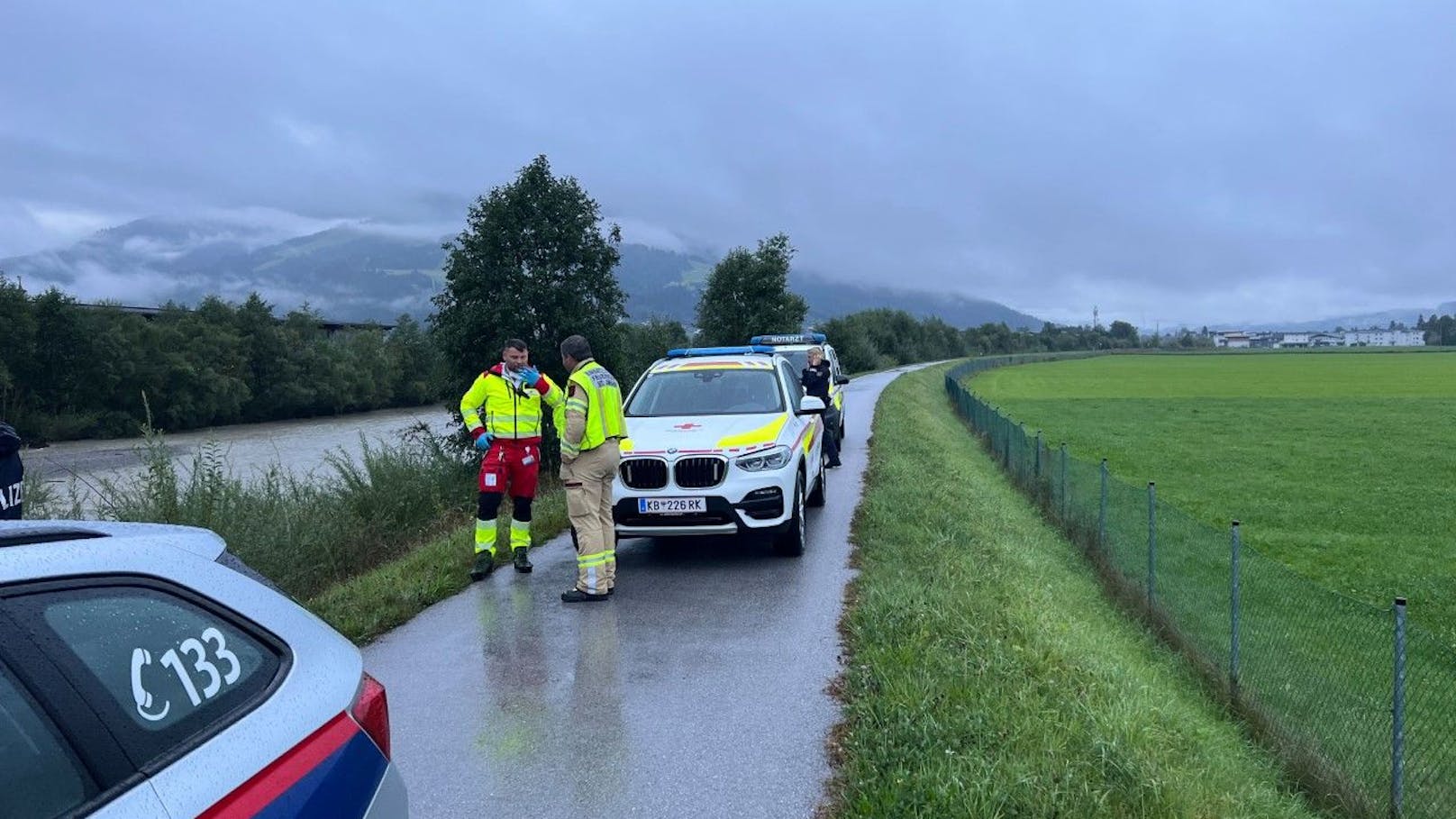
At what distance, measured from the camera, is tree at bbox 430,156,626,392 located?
1692 centimetres

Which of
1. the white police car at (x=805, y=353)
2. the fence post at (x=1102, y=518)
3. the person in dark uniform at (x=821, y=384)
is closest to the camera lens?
the fence post at (x=1102, y=518)

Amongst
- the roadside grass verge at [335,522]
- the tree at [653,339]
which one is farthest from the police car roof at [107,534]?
the tree at [653,339]

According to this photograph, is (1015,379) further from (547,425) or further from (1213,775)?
(1213,775)

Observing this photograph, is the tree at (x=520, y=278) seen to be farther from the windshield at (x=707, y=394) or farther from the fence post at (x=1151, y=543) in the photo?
the fence post at (x=1151, y=543)

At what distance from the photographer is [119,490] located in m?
9.50

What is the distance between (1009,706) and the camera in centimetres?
486

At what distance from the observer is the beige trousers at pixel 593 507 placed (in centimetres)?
739

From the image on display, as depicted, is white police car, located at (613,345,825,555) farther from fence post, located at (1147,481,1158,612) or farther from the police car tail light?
the police car tail light

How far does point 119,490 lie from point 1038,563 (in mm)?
8777

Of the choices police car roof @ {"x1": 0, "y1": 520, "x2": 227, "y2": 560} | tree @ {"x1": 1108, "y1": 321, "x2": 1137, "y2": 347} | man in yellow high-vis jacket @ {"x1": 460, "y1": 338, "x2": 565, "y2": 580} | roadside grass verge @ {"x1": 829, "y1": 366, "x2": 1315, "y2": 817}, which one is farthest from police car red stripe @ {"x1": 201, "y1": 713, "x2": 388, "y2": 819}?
Answer: tree @ {"x1": 1108, "y1": 321, "x2": 1137, "y2": 347}

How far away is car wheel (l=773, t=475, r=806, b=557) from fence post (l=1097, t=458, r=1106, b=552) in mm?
3603

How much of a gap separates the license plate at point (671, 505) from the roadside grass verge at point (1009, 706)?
143 cm

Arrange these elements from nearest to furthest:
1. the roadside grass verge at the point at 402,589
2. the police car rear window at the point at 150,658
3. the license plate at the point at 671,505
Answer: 1. the police car rear window at the point at 150,658
2. the roadside grass verge at the point at 402,589
3. the license plate at the point at 671,505

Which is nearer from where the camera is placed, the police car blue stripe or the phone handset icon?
the phone handset icon
